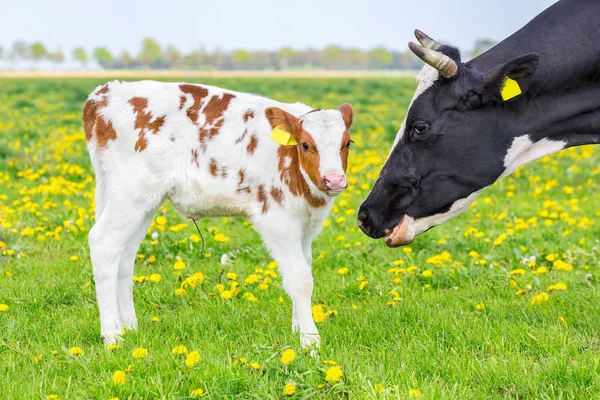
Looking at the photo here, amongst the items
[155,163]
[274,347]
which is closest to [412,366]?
[274,347]

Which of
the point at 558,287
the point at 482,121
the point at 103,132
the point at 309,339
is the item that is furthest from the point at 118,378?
the point at 558,287

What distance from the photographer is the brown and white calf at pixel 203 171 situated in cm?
478

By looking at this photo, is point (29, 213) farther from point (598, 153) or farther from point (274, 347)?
point (598, 153)

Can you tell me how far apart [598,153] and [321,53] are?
172 m

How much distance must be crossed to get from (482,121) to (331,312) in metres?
1.70

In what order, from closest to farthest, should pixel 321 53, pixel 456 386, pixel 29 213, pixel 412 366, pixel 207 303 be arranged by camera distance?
1. pixel 456 386
2. pixel 412 366
3. pixel 207 303
4. pixel 29 213
5. pixel 321 53

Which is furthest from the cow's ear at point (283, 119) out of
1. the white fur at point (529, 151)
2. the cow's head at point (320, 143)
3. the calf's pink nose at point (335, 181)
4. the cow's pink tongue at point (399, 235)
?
the white fur at point (529, 151)

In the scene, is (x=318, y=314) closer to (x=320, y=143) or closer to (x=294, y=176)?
(x=294, y=176)

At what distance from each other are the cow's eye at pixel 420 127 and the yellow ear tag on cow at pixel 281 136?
84 centimetres

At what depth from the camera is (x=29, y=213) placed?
8.31 metres

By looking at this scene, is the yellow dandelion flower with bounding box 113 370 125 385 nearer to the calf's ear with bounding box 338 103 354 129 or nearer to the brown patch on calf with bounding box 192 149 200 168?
the brown patch on calf with bounding box 192 149 200 168

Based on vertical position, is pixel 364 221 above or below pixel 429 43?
below

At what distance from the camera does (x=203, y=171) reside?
16.4 ft

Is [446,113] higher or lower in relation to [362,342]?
higher
